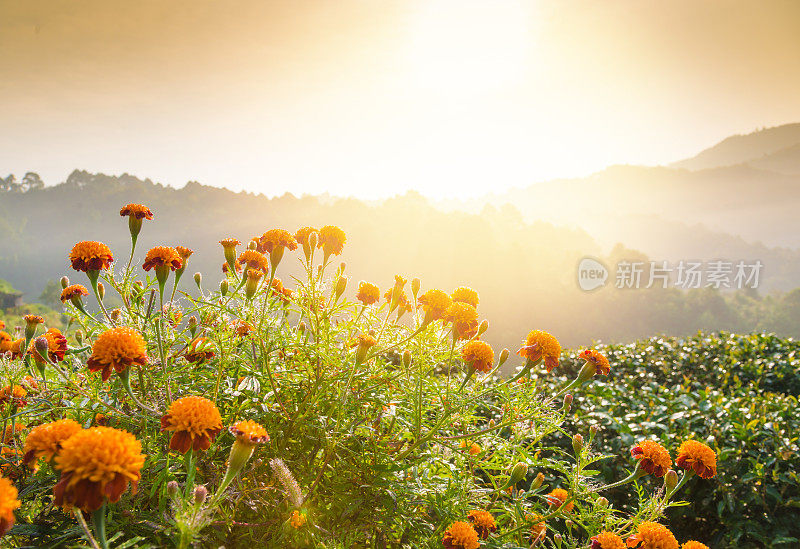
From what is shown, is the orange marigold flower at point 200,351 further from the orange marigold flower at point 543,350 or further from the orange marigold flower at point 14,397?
the orange marigold flower at point 543,350

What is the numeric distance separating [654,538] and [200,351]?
139cm

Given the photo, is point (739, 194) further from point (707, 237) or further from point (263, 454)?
point (263, 454)

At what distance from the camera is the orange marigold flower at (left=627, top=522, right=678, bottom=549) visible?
1.07 metres

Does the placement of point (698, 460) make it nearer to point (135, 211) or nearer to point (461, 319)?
point (461, 319)

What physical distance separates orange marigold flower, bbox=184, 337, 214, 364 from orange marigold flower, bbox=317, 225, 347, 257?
0.51 metres

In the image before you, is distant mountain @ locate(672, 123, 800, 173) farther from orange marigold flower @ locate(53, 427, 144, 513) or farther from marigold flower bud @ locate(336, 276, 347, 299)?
orange marigold flower @ locate(53, 427, 144, 513)

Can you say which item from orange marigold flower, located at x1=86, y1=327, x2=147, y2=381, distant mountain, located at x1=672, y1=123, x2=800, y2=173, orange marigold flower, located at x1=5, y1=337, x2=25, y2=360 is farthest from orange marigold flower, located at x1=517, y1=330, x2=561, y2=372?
distant mountain, located at x1=672, y1=123, x2=800, y2=173

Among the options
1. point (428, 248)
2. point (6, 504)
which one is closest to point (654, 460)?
point (6, 504)

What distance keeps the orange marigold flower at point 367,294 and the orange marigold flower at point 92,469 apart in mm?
928

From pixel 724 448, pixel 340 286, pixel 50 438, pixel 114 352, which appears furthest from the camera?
pixel 724 448

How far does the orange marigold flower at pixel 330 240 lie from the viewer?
1.53 meters

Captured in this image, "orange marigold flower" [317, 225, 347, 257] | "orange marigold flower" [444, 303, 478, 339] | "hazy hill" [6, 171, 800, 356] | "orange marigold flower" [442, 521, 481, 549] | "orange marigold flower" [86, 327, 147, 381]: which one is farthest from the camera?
"hazy hill" [6, 171, 800, 356]

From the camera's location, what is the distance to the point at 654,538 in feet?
3.54

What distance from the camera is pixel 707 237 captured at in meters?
85.5
